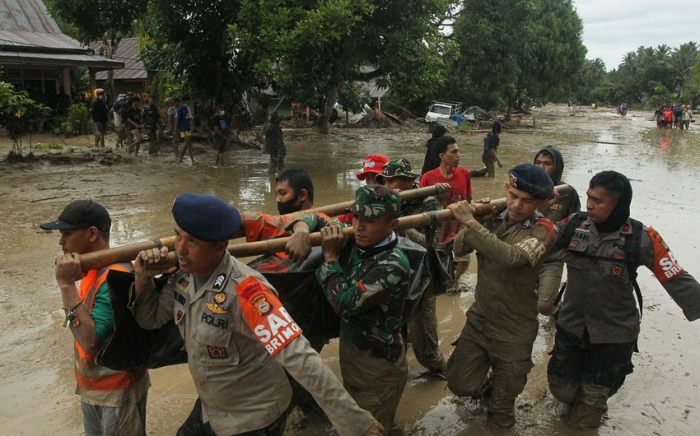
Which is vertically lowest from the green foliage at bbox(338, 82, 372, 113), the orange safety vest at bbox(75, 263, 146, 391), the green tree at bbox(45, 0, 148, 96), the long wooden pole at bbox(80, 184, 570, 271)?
the orange safety vest at bbox(75, 263, 146, 391)

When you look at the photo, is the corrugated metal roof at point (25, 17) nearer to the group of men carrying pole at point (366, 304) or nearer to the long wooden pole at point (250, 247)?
the group of men carrying pole at point (366, 304)

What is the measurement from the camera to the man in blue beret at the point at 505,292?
9.80 ft

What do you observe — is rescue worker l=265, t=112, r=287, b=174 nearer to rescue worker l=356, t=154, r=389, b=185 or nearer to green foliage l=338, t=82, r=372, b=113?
rescue worker l=356, t=154, r=389, b=185

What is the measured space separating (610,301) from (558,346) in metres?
0.46

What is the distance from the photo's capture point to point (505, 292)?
3180mm

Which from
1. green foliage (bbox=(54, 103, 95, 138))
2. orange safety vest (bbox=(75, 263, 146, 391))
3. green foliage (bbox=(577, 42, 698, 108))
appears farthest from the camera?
green foliage (bbox=(577, 42, 698, 108))

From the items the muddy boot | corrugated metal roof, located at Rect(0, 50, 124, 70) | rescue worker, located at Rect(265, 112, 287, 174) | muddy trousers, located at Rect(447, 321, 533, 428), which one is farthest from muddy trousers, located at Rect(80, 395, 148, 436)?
corrugated metal roof, located at Rect(0, 50, 124, 70)

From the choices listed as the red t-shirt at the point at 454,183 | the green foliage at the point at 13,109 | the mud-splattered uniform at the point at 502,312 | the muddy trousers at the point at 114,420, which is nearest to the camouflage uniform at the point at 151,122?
the green foliage at the point at 13,109

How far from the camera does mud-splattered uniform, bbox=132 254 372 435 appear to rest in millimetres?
2020

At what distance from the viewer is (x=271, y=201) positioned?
394 inches

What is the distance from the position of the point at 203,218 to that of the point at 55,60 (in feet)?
57.5

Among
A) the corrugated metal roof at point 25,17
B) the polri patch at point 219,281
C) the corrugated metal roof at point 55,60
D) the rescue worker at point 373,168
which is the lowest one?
the polri patch at point 219,281

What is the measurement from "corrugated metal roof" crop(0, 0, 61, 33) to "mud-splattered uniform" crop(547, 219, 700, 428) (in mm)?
20532

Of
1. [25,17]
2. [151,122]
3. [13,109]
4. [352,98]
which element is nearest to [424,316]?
[13,109]
